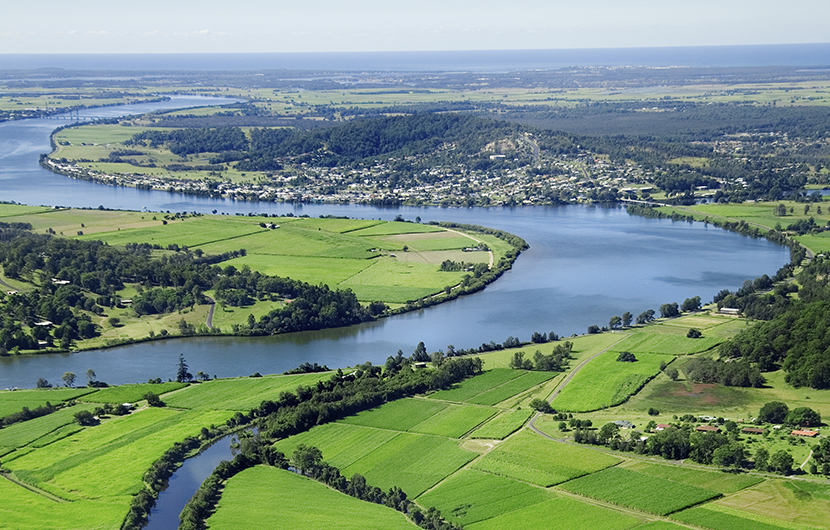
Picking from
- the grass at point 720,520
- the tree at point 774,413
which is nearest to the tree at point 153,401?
the grass at point 720,520

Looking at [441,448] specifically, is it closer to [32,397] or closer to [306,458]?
[306,458]

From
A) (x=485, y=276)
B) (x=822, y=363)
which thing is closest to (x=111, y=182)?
(x=485, y=276)

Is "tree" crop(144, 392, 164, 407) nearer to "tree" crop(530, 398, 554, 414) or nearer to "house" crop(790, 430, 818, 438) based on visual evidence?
"tree" crop(530, 398, 554, 414)

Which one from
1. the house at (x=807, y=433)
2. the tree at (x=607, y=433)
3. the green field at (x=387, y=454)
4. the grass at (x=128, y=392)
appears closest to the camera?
the green field at (x=387, y=454)

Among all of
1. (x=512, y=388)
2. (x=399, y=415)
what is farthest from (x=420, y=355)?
(x=399, y=415)

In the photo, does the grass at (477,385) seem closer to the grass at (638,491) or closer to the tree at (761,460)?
the grass at (638,491)

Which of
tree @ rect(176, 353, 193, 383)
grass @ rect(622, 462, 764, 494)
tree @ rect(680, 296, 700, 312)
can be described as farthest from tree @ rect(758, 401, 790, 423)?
tree @ rect(176, 353, 193, 383)

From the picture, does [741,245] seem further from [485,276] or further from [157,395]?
[157,395]
